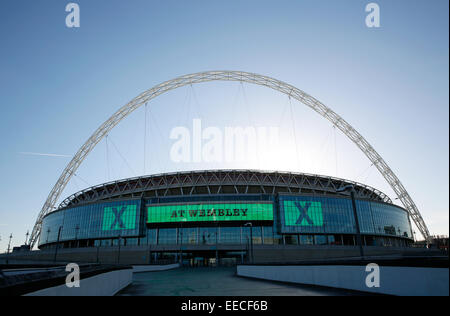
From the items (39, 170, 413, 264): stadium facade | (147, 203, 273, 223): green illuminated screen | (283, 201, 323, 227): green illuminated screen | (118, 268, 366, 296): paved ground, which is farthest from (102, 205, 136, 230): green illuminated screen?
(118, 268, 366, 296): paved ground

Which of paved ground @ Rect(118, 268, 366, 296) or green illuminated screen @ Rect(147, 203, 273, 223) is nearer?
paved ground @ Rect(118, 268, 366, 296)

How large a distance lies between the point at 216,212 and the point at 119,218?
2791 cm

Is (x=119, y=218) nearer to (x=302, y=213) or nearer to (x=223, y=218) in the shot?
(x=223, y=218)

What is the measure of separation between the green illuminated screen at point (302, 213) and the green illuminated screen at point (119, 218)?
4229 cm

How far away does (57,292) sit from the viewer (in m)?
5.86

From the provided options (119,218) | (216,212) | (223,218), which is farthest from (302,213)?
(119,218)

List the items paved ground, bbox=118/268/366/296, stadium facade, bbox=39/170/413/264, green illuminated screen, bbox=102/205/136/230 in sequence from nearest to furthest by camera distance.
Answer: paved ground, bbox=118/268/366/296 < stadium facade, bbox=39/170/413/264 < green illuminated screen, bbox=102/205/136/230

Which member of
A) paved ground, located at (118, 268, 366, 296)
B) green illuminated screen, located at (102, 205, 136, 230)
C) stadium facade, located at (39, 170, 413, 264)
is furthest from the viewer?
green illuminated screen, located at (102, 205, 136, 230)

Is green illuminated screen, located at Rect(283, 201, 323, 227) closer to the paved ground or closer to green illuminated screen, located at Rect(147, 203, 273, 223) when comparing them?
green illuminated screen, located at Rect(147, 203, 273, 223)

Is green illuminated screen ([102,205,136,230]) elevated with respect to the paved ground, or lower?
elevated

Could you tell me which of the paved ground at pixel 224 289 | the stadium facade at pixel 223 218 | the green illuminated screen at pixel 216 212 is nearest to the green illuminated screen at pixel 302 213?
the stadium facade at pixel 223 218

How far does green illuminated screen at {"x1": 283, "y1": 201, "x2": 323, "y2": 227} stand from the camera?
223ft

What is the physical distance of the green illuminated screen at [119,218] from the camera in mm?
70375

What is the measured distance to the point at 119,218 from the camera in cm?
7144
